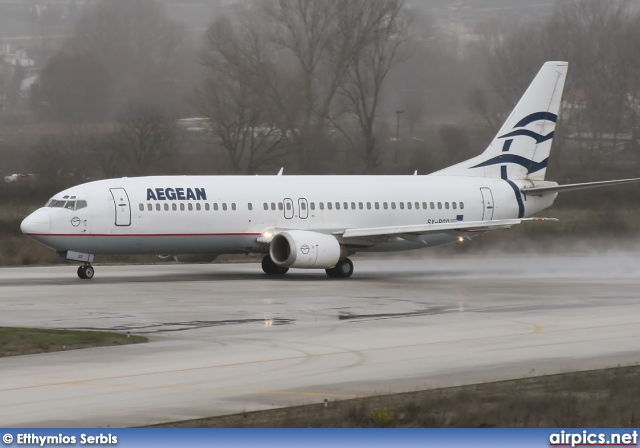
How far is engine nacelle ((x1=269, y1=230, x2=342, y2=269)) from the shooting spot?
37250 mm

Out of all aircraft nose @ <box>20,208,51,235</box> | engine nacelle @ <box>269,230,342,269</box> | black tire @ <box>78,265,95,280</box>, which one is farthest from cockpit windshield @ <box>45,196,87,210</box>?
engine nacelle @ <box>269,230,342,269</box>

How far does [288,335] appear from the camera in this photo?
75.1 ft

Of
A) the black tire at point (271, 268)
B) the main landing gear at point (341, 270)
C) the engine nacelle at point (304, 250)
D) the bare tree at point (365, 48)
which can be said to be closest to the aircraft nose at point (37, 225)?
the engine nacelle at point (304, 250)

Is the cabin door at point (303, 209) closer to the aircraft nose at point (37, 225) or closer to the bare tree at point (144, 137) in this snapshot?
the aircraft nose at point (37, 225)

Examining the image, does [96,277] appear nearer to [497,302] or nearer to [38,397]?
[497,302]

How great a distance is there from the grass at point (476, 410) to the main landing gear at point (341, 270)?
73.0ft

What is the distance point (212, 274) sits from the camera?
40938 mm

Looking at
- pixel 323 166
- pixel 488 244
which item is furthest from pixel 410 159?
pixel 488 244

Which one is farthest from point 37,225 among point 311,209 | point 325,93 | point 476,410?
point 325,93

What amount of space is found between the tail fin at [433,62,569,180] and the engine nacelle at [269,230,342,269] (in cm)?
826

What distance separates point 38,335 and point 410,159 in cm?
5167

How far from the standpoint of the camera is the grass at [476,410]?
46.1ft

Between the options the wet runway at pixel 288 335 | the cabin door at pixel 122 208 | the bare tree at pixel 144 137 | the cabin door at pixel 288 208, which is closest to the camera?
the wet runway at pixel 288 335

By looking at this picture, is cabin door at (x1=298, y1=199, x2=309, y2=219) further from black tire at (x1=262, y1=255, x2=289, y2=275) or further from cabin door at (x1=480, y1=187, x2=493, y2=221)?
cabin door at (x1=480, y1=187, x2=493, y2=221)
